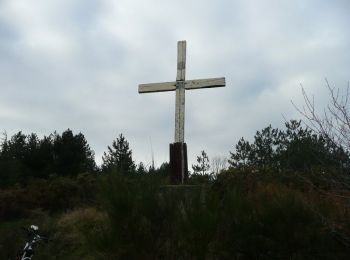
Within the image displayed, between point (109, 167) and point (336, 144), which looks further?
point (109, 167)

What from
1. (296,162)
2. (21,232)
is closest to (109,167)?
(21,232)

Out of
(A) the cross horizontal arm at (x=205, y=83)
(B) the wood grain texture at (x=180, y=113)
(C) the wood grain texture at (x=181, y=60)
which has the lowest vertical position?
(B) the wood grain texture at (x=180, y=113)

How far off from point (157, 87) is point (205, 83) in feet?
3.52

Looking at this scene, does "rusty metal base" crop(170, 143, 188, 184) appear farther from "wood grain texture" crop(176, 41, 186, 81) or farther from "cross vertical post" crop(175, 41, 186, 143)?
"wood grain texture" crop(176, 41, 186, 81)

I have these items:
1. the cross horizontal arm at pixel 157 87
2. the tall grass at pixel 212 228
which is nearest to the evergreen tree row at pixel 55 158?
the cross horizontal arm at pixel 157 87

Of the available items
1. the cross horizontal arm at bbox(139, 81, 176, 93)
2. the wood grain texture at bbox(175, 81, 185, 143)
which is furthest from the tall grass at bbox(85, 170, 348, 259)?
the cross horizontal arm at bbox(139, 81, 176, 93)

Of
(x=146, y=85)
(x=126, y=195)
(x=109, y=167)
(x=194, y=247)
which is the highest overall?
(x=146, y=85)

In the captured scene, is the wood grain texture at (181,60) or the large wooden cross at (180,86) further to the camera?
the wood grain texture at (181,60)

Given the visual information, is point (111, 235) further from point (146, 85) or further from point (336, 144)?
point (146, 85)

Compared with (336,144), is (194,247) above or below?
below

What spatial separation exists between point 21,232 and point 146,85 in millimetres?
4545

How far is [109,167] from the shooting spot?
8.00 meters

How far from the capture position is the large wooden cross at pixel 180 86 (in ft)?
33.1

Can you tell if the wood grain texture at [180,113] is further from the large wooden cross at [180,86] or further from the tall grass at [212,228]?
the tall grass at [212,228]
